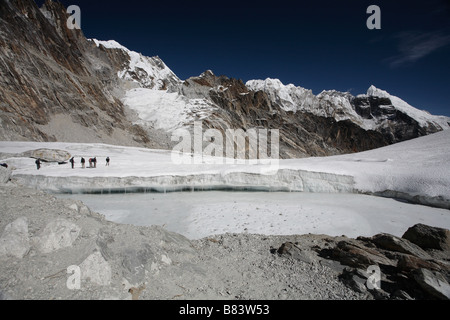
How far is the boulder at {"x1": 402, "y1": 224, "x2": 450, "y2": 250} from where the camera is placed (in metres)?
4.57

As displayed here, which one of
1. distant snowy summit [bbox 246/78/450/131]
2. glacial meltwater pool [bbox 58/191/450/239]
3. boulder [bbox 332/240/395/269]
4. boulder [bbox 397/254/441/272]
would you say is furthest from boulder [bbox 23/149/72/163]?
distant snowy summit [bbox 246/78/450/131]

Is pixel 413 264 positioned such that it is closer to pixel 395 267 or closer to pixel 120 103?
pixel 395 267

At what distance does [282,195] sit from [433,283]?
30.0 feet

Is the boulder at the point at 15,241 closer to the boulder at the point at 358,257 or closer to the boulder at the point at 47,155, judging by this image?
the boulder at the point at 358,257

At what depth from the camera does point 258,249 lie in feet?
16.2

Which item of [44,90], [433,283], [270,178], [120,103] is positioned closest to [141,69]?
[120,103]

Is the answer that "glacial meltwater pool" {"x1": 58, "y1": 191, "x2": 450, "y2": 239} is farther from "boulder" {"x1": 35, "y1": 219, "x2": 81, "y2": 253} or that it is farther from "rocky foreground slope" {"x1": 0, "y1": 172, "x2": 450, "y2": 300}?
"boulder" {"x1": 35, "y1": 219, "x2": 81, "y2": 253}

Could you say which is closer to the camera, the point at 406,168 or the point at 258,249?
the point at 258,249

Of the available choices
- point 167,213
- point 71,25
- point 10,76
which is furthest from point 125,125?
point 167,213

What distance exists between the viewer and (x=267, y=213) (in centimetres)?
877

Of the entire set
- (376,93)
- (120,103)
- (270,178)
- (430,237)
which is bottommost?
(430,237)
